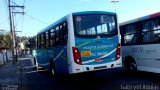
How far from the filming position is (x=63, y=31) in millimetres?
13016

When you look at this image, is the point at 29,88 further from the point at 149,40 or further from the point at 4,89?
the point at 149,40

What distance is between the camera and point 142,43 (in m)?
12.8

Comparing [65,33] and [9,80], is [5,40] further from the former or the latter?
[65,33]

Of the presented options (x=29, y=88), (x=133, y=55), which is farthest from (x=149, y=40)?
(x=29, y=88)

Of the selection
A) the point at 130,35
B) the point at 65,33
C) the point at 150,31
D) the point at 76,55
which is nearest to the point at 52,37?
the point at 65,33

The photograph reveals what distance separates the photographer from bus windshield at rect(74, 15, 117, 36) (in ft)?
40.1

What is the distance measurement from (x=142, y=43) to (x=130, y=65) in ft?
6.29

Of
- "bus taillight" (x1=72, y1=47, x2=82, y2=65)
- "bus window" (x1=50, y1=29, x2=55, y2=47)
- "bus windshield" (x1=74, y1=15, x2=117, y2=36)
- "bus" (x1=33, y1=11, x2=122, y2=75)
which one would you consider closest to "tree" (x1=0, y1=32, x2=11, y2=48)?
"bus window" (x1=50, y1=29, x2=55, y2=47)

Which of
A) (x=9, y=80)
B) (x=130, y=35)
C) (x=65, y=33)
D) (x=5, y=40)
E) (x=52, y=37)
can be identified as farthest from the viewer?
(x=5, y=40)

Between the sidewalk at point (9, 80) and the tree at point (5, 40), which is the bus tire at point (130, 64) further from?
the tree at point (5, 40)

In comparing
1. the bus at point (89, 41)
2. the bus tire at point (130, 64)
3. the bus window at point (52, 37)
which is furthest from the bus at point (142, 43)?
the bus window at point (52, 37)

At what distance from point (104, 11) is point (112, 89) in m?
3.89

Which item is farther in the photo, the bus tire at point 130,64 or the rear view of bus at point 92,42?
the bus tire at point 130,64

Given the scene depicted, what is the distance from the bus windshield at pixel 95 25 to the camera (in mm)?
12234
